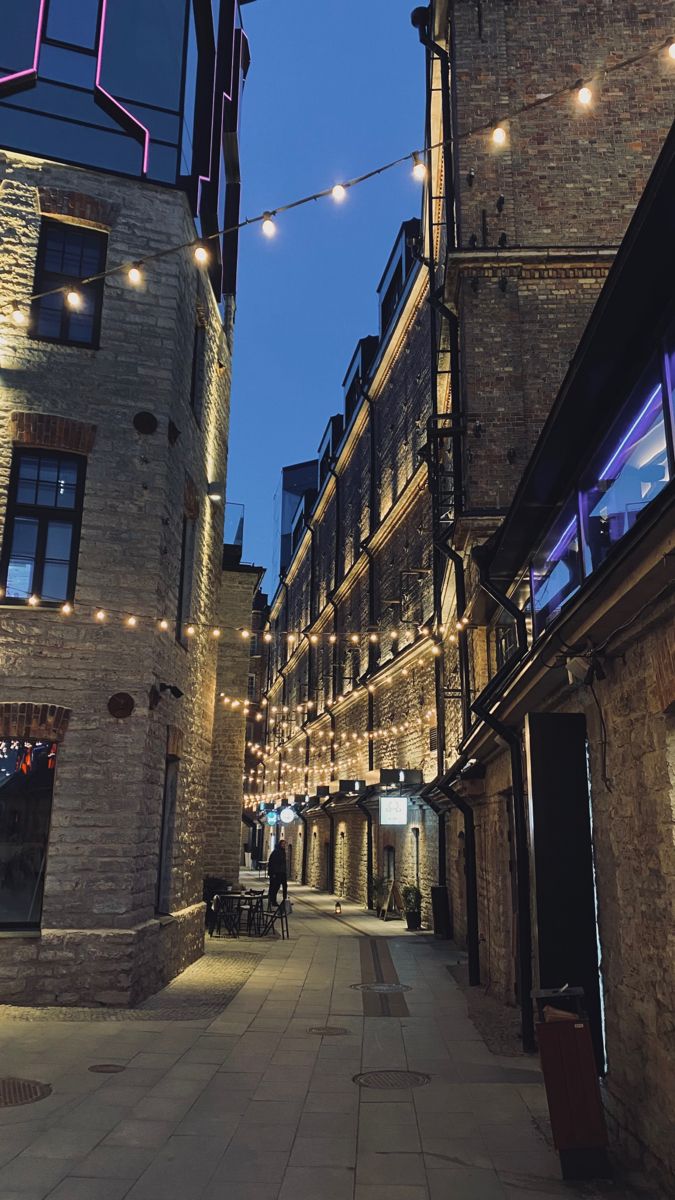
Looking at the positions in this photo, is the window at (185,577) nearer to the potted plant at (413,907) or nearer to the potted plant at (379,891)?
the potted plant at (413,907)

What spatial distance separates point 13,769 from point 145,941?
263 centimetres

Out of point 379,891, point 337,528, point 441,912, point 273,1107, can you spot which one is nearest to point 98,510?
point 273,1107

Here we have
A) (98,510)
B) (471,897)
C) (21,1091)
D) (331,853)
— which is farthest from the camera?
(331,853)

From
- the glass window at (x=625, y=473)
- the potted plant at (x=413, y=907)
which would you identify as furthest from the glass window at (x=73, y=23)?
the potted plant at (x=413, y=907)

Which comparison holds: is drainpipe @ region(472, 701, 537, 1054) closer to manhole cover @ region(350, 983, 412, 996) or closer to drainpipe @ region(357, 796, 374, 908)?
manhole cover @ region(350, 983, 412, 996)

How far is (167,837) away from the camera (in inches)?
468

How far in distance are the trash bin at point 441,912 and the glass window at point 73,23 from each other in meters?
16.1

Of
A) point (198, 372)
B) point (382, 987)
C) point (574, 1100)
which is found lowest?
point (382, 987)

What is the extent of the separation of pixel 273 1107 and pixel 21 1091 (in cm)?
195

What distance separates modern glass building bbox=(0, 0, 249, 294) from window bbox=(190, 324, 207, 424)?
71.4 inches

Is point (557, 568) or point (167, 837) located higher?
point (557, 568)

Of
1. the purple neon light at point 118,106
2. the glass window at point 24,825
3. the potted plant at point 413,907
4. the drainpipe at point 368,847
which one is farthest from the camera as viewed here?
the drainpipe at point 368,847

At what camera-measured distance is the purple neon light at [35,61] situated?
38.7 ft

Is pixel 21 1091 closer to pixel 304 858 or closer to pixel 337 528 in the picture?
pixel 337 528
